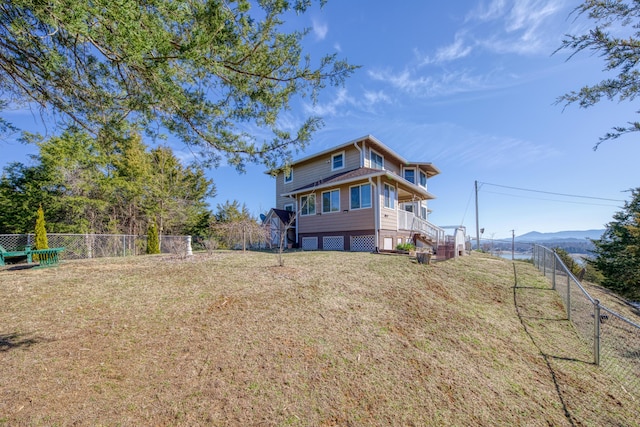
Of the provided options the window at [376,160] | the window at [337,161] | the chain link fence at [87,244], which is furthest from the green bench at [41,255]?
the window at [376,160]

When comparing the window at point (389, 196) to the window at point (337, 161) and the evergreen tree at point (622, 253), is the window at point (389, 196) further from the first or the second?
the evergreen tree at point (622, 253)

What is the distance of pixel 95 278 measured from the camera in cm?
662

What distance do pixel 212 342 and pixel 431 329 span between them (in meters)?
3.84

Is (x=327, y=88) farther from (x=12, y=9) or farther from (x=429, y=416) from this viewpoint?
(x=429, y=416)

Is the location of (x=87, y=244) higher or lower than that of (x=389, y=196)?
lower

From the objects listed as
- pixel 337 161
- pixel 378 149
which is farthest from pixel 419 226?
pixel 337 161

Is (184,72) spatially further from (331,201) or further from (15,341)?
(331,201)

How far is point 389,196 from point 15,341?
13.2 metres

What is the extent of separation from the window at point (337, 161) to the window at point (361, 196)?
9.68 ft

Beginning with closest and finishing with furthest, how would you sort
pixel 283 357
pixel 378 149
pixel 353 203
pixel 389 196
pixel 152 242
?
pixel 283 357
pixel 353 203
pixel 389 196
pixel 152 242
pixel 378 149

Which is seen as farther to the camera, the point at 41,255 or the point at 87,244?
the point at 87,244

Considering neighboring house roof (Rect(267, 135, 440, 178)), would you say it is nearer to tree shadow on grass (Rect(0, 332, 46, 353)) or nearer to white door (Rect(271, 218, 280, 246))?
white door (Rect(271, 218, 280, 246))

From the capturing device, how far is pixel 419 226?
15930 mm

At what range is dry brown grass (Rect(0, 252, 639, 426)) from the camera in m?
2.74
